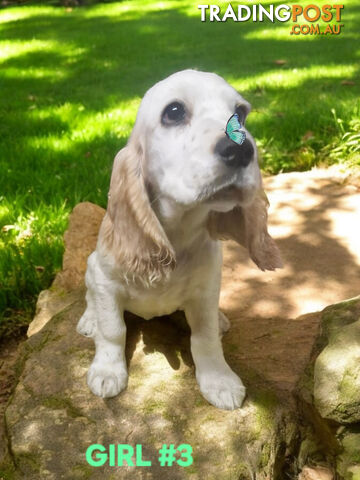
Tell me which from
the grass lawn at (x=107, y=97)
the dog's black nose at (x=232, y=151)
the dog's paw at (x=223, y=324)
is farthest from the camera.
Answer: the grass lawn at (x=107, y=97)

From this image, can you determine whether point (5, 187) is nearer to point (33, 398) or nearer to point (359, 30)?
point (33, 398)

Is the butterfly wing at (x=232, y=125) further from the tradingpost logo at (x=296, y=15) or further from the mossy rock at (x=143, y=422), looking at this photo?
the tradingpost logo at (x=296, y=15)

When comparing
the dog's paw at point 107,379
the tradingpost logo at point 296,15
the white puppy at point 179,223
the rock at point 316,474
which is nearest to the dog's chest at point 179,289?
the white puppy at point 179,223

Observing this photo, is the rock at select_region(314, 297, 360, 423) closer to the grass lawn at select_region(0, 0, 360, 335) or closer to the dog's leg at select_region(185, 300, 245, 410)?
the dog's leg at select_region(185, 300, 245, 410)

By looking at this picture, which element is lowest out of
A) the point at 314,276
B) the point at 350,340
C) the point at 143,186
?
the point at 314,276

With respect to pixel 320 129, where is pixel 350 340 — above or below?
above

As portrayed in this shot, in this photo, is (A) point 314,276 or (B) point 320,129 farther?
(B) point 320,129

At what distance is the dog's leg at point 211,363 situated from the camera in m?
2.44

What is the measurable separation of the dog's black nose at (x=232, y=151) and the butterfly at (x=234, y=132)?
0.01 m

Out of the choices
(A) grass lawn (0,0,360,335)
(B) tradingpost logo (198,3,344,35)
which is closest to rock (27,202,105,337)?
(A) grass lawn (0,0,360,335)

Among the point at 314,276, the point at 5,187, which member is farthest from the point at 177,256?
the point at 5,187

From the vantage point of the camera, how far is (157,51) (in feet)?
28.9

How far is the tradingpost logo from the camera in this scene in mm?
8945

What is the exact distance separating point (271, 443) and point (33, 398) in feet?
3.58
